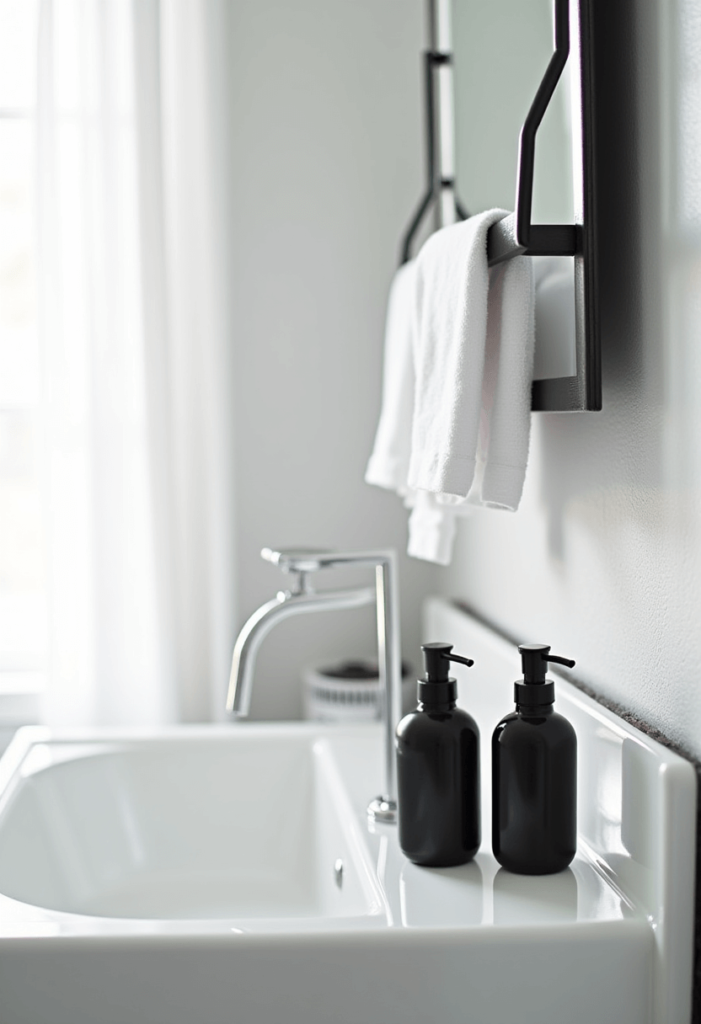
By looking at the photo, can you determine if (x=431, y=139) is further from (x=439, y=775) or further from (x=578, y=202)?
(x=439, y=775)

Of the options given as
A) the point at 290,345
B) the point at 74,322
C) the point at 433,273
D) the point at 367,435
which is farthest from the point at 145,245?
the point at 433,273

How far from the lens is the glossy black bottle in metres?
0.86

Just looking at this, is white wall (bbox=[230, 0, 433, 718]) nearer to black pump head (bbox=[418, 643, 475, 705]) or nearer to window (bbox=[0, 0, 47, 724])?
window (bbox=[0, 0, 47, 724])

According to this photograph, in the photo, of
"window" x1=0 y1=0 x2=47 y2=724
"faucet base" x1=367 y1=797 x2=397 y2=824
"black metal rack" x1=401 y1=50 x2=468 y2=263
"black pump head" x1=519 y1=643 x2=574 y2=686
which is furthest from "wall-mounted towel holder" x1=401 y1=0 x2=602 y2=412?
"window" x1=0 y1=0 x2=47 y2=724

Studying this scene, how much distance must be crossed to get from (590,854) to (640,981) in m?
0.15

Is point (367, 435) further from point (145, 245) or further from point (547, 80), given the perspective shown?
point (547, 80)

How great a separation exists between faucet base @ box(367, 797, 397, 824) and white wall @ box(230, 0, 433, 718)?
0.77 metres

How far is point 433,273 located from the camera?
3.63 ft

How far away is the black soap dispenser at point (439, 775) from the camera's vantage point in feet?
2.95

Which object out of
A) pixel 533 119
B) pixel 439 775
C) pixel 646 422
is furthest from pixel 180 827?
pixel 533 119

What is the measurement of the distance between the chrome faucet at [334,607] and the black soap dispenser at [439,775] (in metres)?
0.19

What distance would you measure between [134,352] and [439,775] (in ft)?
3.51

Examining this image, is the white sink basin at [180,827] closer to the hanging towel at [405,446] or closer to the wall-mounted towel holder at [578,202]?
the hanging towel at [405,446]

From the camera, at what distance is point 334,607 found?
1164mm
